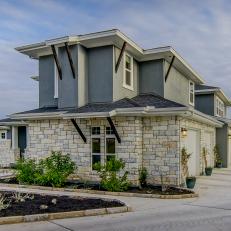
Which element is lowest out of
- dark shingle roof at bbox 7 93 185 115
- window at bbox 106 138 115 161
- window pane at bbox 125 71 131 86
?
window at bbox 106 138 115 161

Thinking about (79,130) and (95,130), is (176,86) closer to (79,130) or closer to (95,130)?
(95,130)

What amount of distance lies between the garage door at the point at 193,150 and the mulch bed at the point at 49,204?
7.49m

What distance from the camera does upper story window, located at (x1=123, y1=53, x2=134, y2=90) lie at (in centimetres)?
1618

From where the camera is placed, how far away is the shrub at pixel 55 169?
13641mm

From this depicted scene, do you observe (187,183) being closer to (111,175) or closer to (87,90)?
(111,175)

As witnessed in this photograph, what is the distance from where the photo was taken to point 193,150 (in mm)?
17734

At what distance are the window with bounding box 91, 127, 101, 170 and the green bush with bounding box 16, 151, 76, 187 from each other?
92 centimetres

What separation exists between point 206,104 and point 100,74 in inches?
480

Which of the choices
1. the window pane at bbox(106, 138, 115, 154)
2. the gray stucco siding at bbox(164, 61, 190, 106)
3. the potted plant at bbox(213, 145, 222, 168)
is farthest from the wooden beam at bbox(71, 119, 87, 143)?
the potted plant at bbox(213, 145, 222, 168)

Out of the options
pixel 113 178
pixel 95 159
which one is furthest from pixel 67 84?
pixel 113 178

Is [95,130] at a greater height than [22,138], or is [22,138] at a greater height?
[95,130]

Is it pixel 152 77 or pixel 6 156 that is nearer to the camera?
pixel 152 77

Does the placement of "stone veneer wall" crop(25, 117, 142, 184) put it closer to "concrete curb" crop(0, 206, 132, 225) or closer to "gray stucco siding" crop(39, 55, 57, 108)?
"gray stucco siding" crop(39, 55, 57, 108)

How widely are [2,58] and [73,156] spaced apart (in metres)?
10.7
